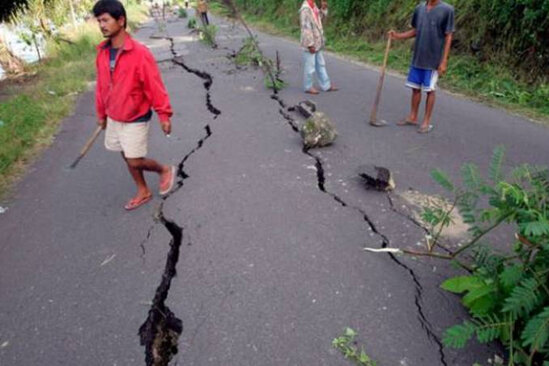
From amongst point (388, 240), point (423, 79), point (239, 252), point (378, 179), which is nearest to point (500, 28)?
point (423, 79)

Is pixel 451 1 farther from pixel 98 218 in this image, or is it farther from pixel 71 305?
pixel 71 305

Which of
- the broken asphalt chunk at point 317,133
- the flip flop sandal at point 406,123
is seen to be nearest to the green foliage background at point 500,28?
the flip flop sandal at point 406,123

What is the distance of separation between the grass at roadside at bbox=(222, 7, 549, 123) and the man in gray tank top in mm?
1752

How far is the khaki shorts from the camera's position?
3.12 m

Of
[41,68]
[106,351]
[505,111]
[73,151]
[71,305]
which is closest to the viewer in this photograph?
[106,351]

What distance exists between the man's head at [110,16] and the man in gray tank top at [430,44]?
326 cm

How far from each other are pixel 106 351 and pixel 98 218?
146 centimetres

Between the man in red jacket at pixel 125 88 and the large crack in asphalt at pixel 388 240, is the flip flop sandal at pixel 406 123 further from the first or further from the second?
the man in red jacket at pixel 125 88

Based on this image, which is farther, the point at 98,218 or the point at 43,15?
the point at 43,15

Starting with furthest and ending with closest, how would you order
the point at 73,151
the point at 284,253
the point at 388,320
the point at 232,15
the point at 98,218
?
the point at 232,15, the point at 73,151, the point at 98,218, the point at 284,253, the point at 388,320

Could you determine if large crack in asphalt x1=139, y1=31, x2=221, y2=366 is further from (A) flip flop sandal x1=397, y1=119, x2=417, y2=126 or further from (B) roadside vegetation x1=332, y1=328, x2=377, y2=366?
(A) flip flop sandal x1=397, y1=119, x2=417, y2=126

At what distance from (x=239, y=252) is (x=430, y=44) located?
10.9ft

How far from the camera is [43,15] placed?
34.0 ft

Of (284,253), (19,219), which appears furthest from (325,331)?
(19,219)
